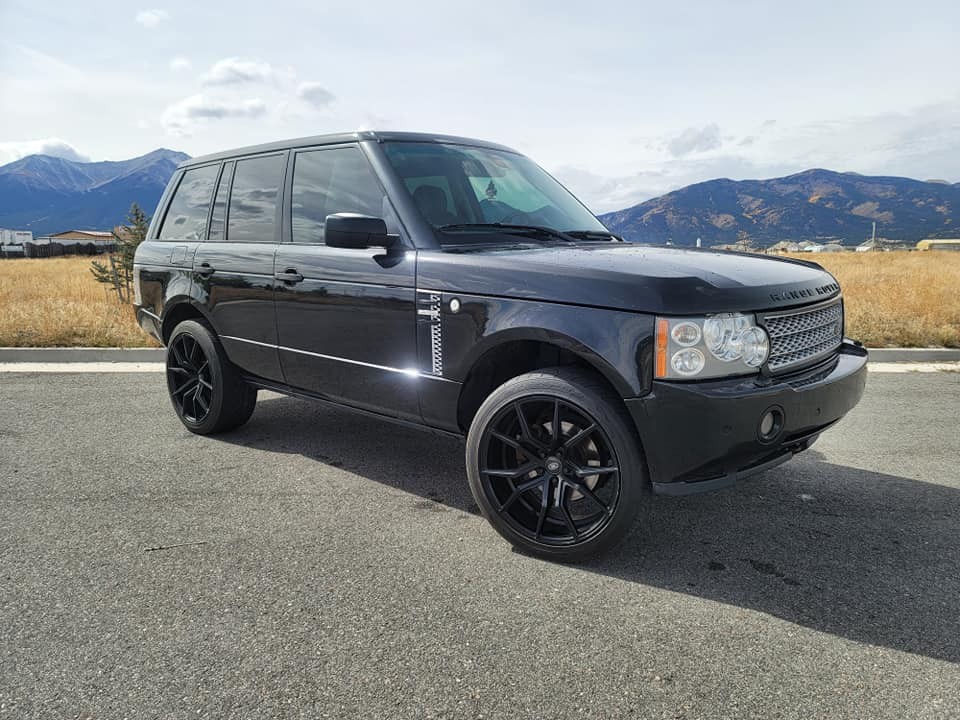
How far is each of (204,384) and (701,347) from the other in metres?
3.45

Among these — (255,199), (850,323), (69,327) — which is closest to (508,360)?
(255,199)

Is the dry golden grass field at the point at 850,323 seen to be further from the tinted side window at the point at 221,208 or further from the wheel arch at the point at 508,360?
the wheel arch at the point at 508,360

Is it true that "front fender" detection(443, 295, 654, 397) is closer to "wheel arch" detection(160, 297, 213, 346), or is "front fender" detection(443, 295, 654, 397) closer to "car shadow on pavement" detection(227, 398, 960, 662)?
"car shadow on pavement" detection(227, 398, 960, 662)

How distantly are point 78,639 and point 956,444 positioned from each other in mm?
4911

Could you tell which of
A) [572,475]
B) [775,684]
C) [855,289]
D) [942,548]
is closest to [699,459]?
[572,475]

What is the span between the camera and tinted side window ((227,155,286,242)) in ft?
13.5

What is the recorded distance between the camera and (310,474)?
4.02 m

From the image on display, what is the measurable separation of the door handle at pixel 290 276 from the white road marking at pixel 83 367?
401 cm

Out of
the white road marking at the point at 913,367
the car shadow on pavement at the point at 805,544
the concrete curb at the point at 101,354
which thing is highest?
the concrete curb at the point at 101,354

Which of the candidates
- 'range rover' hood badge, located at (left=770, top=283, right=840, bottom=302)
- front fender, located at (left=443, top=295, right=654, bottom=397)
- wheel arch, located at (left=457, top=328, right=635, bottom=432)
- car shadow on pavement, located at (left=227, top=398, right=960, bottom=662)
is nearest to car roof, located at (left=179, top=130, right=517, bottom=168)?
front fender, located at (left=443, top=295, right=654, bottom=397)

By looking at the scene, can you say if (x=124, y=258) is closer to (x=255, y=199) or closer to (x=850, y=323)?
(x=255, y=199)

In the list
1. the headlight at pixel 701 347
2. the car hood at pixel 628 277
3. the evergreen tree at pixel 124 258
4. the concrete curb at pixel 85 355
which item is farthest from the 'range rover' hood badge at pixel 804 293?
the evergreen tree at pixel 124 258

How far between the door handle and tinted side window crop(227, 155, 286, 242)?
0.32m

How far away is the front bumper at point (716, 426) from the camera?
2.50 metres
